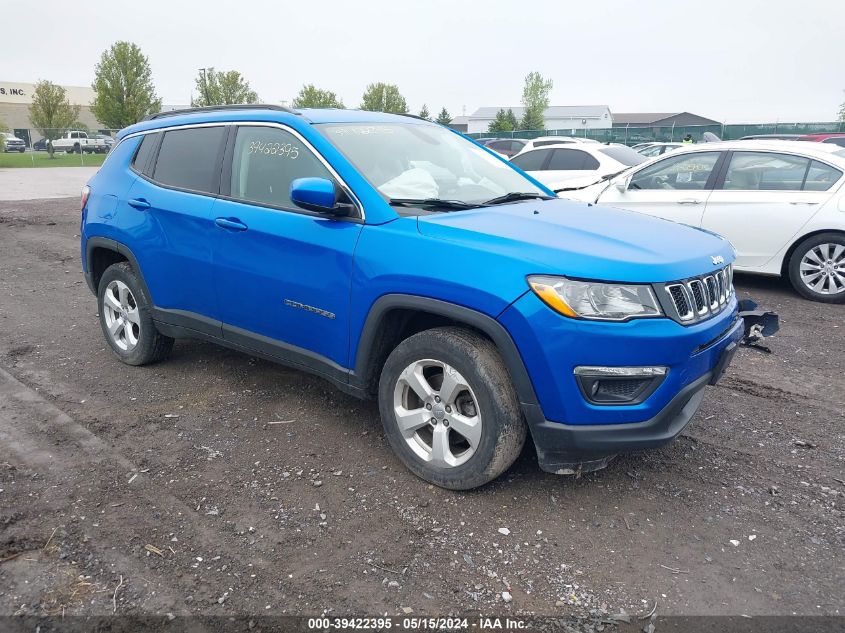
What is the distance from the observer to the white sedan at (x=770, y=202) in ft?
23.5

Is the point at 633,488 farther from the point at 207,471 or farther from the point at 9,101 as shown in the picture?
the point at 9,101


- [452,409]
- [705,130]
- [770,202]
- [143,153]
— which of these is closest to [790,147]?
[770,202]

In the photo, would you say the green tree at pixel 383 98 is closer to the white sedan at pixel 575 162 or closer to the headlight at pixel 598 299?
the white sedan at pixel 575 162

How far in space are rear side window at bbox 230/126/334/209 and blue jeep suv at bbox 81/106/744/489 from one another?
14 millimetres

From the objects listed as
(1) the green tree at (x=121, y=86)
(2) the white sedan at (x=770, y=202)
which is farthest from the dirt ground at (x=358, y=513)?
(1) the green tree at (x=121, y=86)

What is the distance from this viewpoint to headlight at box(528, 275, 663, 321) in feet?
9.37

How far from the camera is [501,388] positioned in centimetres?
306

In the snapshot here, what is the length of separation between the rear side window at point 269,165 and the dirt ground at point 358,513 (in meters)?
1.39

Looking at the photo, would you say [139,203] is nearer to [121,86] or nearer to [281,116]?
[281,116]

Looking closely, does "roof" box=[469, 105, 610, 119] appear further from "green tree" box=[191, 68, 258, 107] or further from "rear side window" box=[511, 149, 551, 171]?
"rear side window" box=[511, 149, 551, 171]

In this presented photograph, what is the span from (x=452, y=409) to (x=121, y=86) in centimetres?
4830

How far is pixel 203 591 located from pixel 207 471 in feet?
3.35

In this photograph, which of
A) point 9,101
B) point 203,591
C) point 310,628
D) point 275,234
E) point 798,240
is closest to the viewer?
point 310,628

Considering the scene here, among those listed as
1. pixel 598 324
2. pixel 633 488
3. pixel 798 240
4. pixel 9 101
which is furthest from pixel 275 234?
pixel 9 101
